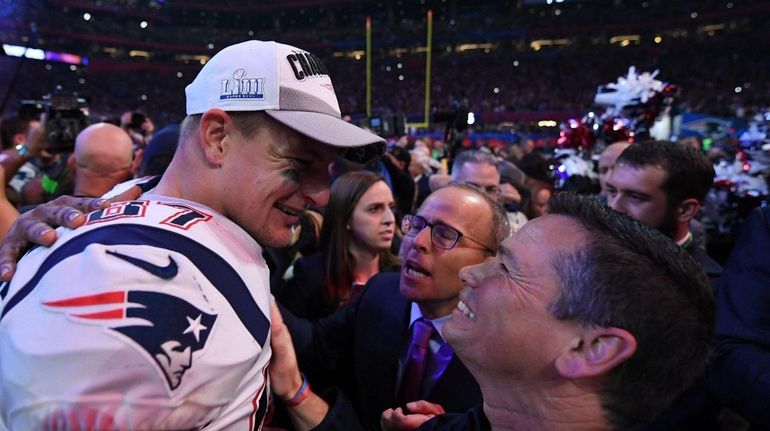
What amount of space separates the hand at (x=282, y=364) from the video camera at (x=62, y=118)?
119 inches

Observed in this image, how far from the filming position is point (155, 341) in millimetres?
743

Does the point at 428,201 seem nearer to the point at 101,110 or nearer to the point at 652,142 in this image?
the point at 652,142

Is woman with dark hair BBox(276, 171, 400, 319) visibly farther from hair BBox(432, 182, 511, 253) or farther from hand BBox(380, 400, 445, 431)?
hand BBox(380, 400, 445, 431)

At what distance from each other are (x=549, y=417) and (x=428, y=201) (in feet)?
3.78

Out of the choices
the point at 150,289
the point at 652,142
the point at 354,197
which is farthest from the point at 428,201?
the point at 150,289

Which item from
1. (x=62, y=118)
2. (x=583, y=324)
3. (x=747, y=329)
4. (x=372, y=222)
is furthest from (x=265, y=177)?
(x=62, y=118)

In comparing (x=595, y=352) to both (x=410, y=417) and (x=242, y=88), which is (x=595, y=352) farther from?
(x=242, y=88)

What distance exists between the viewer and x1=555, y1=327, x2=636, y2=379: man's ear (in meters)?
1.06

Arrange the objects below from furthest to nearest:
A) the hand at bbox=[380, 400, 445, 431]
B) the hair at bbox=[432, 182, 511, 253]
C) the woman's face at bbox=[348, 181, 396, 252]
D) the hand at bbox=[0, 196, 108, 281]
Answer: the woman's face at bbox=[348, 181, 396, 252] → the hair at bbox=[432, 182, 511, 253] → the hand at bbox=[380, 400, 445, 431] → the hand at bbox=[0, 196, 108, 281]

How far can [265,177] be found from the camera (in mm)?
1088

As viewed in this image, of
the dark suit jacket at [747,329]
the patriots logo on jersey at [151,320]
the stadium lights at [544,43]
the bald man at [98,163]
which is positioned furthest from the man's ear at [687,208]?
the stadium lights at [544,43]

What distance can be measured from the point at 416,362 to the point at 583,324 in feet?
2.97

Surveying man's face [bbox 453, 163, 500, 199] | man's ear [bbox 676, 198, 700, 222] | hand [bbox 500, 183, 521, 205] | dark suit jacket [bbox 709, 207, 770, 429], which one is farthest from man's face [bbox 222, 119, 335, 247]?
hand [bbox 500, 183, 521, 205]

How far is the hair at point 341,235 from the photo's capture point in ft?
9.36
